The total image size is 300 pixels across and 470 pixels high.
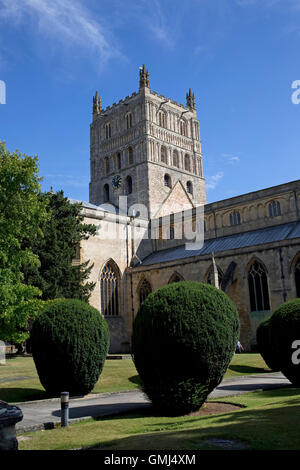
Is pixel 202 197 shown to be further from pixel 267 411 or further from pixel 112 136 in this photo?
pixel 267 411

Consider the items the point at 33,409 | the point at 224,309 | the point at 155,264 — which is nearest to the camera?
the point at 224,309

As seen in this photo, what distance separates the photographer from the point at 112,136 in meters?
56.6

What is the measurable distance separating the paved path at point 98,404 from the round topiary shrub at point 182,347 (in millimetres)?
1204

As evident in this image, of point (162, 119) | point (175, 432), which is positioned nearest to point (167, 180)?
point (162, 119)

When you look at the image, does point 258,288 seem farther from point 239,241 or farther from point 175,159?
point 175,159

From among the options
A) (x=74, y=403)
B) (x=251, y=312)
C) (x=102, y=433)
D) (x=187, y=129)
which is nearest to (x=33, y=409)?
(x=74, y=403)

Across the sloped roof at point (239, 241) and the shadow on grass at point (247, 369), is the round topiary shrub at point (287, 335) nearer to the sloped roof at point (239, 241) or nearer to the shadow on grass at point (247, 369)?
the shadow on grass at point (247, 369)

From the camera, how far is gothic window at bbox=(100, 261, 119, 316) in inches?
1467

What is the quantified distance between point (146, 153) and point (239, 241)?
20627 mm

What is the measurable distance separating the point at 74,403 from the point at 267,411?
19.6ft

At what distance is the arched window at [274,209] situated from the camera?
35250 millimetres

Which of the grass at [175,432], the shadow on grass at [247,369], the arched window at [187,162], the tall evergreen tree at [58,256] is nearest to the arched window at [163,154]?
the arched window at [187,162]

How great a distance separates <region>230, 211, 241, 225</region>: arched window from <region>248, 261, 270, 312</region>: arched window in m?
7.88

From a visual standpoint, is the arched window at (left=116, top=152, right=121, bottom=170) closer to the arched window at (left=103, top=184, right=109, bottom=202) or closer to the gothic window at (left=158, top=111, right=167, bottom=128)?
the arched window at (left=103, top=184, right=109, bottom=202)
